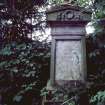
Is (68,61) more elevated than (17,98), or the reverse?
(68,61)

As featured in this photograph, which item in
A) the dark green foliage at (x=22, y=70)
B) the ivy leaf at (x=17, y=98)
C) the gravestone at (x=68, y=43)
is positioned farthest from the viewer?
the dark green foliage at (x=22, y=70)

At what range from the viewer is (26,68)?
582 cm

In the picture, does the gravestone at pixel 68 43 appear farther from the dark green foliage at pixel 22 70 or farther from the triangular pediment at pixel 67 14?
the dark green foliage at pixel 22 70

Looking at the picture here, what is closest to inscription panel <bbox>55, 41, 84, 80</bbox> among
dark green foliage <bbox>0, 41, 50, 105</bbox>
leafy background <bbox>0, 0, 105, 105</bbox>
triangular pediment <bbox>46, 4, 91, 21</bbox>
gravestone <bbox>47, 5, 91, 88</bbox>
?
gravestone <bbox>47, 5, 91, 88</bbox>

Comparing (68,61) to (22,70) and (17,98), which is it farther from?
(17,98)

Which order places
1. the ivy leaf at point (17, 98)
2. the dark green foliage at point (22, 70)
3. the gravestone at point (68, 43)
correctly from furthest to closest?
the dark green foliage at point (22, 70) → the ivy leaf at point (17, 98) → the gravestone at point (68, 43)

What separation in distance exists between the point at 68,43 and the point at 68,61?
36 centimetres

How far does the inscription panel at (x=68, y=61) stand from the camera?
5270 millimetres

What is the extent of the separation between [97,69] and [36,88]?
1.36m

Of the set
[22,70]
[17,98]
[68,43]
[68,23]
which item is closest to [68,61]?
[68,43]

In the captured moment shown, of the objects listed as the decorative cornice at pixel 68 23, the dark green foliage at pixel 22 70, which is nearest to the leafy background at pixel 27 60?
the dark green foliage at pixel 22 70

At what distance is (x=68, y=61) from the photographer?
17.4 ft

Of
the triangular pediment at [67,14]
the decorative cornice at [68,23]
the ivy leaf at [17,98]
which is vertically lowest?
the ivy leaf at [17,98]

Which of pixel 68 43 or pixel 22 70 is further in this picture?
pixel 22 70
